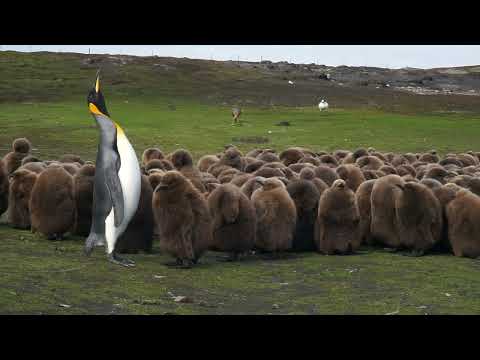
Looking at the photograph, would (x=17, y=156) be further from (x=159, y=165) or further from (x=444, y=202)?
(x=444, y=202)

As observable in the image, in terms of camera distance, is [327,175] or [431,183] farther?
[327,175]

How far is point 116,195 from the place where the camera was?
9078 mm

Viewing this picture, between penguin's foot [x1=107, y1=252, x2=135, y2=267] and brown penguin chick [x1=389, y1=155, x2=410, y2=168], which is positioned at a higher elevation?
brown penguin chick [x1=389, y1=155, x2=410, y2=168]

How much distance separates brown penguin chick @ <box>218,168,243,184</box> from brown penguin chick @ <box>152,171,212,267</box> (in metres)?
3.03

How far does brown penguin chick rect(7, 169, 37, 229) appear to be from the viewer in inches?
418

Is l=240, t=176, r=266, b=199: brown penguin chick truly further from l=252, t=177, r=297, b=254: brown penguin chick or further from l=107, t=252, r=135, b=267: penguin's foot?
l=107, t=252, r=135, b=267: penguin's foot

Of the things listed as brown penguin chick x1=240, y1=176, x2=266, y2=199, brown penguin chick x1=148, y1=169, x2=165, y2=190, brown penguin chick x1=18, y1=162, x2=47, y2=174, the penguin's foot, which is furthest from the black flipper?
brown penguin chick x1=18, y1=162, x2=47, y2=174

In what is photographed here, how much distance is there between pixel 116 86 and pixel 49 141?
31168 millimetres

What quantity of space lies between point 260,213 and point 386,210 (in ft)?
5.68

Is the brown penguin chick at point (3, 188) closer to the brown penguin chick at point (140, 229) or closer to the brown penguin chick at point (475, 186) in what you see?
the brown penguin chick at point (140, 229)

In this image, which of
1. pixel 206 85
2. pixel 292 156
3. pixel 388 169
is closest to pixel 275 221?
pixel 388 169

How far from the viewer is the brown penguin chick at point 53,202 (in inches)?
394

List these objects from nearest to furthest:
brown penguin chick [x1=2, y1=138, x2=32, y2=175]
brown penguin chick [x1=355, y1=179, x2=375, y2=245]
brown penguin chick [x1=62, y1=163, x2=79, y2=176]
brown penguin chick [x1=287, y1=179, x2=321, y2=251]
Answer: brown penguin chick [x1=287, y1=179, x2=321, y2=251]
brown penguin chick [x1=355, y1=179, x2=375, y2=245]
brown penguin chick [x1=62, y1=163, x2=79, y2=176]
brown penguin chick [x1=2, y1=138, x2=32, y2=175]

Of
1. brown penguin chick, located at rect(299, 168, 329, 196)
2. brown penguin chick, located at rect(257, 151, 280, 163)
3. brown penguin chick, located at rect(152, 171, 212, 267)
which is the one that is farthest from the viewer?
brown penguin chick, located at rect(257, 151, 280, 163)
